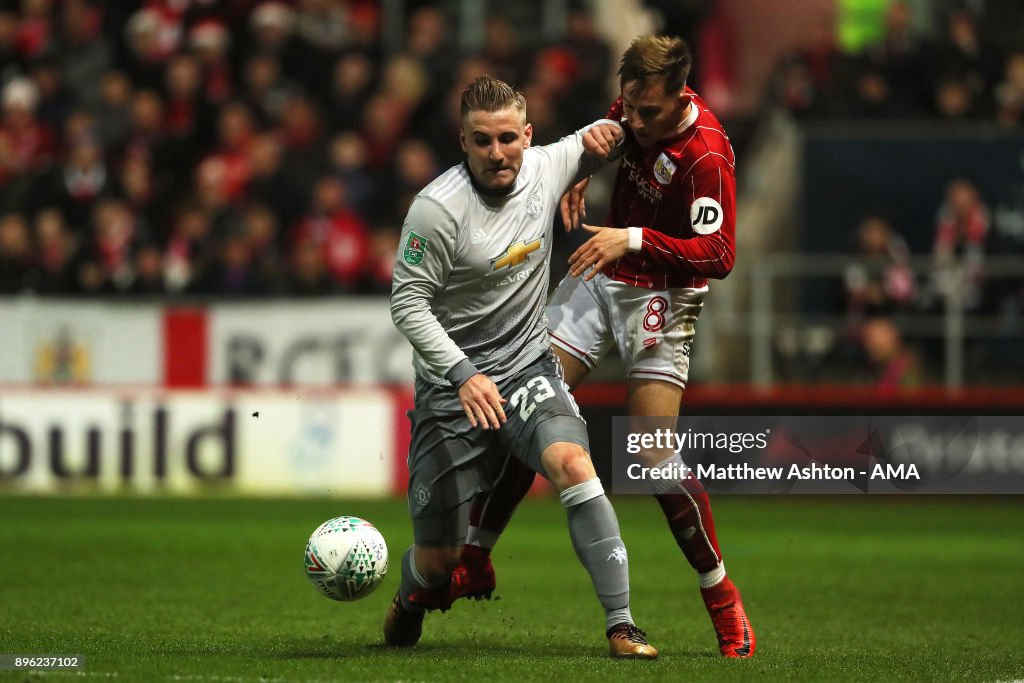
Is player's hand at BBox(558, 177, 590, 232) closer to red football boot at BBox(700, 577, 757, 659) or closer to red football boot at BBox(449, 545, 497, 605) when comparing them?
red football boot at BBox(449, 545, 497, 605)

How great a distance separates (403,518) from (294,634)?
5.94 m

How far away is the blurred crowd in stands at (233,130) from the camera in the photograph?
16.3 meters

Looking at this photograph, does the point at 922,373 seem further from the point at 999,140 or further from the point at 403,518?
the point at 403,518

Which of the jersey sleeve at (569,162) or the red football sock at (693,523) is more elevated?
the jersey sleeve at (569,162)

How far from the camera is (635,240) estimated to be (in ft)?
22.2

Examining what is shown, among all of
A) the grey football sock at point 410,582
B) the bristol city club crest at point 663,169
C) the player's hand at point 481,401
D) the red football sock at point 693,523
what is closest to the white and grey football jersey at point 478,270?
the player's hand at point 481,401

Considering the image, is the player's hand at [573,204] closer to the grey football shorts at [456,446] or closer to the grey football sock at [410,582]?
the grey football shorts at [456,446]

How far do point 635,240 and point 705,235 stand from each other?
370 mm

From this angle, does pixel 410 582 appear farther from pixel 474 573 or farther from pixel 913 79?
pixel 913 79

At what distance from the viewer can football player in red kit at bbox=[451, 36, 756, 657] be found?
6.87 m

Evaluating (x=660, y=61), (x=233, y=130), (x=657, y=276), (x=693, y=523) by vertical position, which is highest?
(x=660, y=61)

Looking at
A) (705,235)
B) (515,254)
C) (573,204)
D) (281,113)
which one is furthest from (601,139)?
(281,113)

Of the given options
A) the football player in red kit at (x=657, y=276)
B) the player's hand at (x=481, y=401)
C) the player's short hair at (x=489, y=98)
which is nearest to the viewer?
the player's hand at (x=481, y=401)

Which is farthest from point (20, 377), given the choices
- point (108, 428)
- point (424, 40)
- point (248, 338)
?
point (424, 40)
